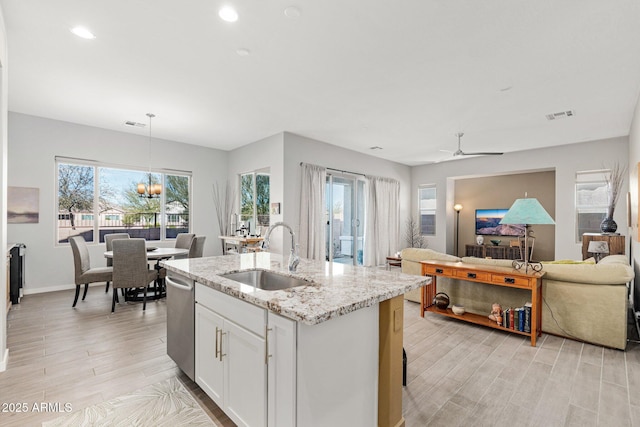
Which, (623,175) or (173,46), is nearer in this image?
(173,46)

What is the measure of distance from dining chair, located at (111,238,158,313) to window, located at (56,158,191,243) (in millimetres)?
1937

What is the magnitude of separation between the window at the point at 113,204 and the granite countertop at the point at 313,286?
13.5 feet

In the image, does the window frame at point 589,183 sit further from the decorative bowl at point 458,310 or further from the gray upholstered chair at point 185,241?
the gray upholstered chair at point 185,241

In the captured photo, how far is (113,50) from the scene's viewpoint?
2932 millimetres

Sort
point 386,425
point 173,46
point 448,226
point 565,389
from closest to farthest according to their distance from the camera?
point 386,425 < point 565,389 < point 173,46 < point 448,226

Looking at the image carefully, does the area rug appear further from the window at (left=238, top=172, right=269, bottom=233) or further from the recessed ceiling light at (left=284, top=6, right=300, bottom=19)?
the window at (left=238, top=172, right=269, bottom=233)

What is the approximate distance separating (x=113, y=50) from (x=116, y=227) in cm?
400

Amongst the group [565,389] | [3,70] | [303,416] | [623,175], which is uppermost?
[3,70]

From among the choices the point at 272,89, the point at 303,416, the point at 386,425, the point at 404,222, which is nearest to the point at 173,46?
the point at 272,89

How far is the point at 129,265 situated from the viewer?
13.3 ft

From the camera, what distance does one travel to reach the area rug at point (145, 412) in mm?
1896

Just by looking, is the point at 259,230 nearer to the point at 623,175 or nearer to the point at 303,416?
the point at 303,416

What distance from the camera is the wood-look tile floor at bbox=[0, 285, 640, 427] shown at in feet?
6.57

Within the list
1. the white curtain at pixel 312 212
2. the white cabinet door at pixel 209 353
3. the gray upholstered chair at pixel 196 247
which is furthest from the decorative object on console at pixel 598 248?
the gray upholstered chair at pixel 196 247
